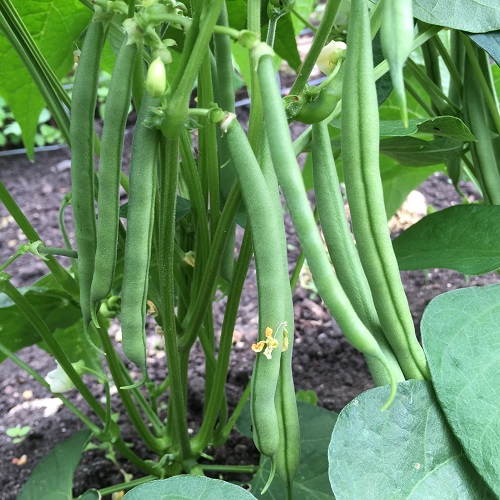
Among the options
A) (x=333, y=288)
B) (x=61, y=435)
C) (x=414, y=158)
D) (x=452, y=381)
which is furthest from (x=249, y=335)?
(x=333, y=288)

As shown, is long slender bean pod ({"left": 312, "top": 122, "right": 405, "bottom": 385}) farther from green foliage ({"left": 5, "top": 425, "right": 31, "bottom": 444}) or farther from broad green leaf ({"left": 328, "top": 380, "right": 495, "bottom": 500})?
green foliage ({"left": 5, "top": 425, "right": 31, "bottom": 444})

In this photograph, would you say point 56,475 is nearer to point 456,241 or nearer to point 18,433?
point 18,433

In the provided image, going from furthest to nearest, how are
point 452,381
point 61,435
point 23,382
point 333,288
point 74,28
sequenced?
point 23,382 → point 61,435 → point 74,28 → point 452,381 → point 333,288

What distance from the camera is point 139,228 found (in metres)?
0.55

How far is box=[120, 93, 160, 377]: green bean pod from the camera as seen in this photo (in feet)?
1.72

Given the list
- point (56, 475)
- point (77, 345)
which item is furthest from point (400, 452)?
point (77, 345)

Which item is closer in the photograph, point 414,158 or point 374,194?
point 374,194

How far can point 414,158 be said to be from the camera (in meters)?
0.96

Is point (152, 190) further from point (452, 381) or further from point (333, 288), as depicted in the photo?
point (452, 381)

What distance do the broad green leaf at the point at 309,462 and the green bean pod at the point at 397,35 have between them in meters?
0.61

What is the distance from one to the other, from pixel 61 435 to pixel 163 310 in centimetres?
70

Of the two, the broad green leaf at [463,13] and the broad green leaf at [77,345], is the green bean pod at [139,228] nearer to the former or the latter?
the broad green leaf at [463,13]

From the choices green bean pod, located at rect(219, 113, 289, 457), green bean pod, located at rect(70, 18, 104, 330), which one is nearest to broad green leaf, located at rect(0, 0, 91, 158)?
green bean pod, located at rect(70, 18, 104, 330)

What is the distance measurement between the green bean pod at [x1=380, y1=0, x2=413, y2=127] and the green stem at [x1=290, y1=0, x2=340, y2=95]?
139 millimetres
